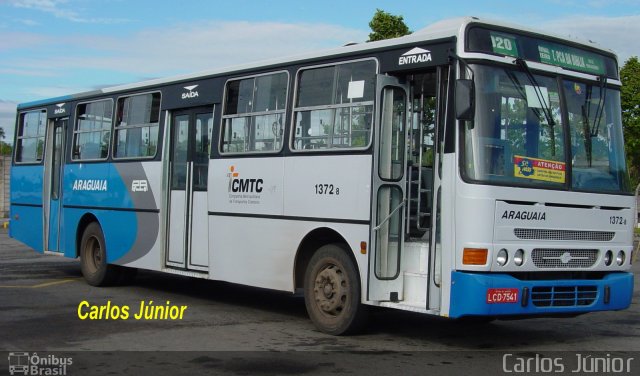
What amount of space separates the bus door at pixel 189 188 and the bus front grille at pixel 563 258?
4.92 meters

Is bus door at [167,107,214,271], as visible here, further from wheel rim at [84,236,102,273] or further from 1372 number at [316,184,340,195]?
1372 number at [316,184,340,195]

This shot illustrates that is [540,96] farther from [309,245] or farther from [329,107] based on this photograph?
[309,245]

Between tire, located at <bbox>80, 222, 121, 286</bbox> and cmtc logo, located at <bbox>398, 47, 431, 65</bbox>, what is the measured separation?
22.7 ft

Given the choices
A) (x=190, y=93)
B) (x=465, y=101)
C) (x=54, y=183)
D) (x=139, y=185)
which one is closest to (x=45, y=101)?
(x=54, y=183)

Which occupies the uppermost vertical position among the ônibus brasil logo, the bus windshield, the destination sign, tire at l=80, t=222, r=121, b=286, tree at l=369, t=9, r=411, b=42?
tree at l=369, t=9, r=411, b=42

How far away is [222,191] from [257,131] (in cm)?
101

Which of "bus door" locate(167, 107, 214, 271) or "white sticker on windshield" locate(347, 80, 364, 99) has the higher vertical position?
"white sticker on windshield" locate(347, 80, 364, 99)

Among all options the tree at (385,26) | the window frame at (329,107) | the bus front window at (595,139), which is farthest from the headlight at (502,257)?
the tree at (385,26)

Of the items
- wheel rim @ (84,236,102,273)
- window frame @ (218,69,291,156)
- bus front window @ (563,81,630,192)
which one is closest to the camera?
bus front window @ (563,81,630,192)

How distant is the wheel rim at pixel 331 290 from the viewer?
31.4 ft

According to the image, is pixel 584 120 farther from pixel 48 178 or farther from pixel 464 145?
pixel 48 178

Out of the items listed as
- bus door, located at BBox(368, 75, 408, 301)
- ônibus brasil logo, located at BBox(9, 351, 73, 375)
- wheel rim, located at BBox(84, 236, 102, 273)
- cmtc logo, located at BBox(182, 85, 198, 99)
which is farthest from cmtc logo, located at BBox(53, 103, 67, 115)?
bus door, located at BBox(368, 75, 408, 301)

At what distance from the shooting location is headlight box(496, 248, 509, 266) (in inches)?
327

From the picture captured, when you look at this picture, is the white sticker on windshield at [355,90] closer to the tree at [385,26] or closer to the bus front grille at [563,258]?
the bus front grille at [563,258]
